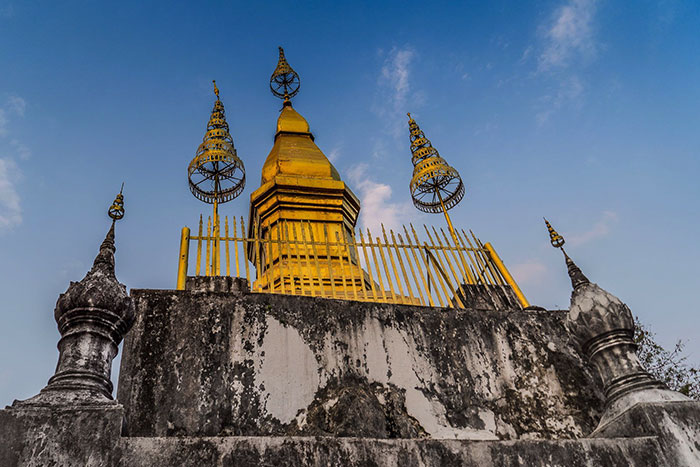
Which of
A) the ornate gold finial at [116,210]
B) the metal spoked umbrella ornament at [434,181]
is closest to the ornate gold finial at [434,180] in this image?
the metal spoked umbrella ornament at [434,181]

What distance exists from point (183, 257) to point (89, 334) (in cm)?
197

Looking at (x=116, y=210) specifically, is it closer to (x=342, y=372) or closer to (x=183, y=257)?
(x=183, y=257)

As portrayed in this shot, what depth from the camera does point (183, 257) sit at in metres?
5.49

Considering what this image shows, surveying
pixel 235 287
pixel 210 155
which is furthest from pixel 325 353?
pixel 210 155

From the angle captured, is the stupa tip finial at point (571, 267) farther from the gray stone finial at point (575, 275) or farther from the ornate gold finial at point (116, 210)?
the ornate gold finial at point (116, 210)

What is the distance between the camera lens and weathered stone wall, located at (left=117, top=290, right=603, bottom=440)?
13.1 feet

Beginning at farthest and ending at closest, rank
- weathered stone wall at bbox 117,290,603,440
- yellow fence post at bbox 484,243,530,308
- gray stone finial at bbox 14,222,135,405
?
yellow fence post at bbox 484,243,530,308, weathered stone wall at bbox 117,290,603,440, gray stone finial at bbox 14,222,135,405

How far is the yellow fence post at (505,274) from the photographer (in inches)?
244

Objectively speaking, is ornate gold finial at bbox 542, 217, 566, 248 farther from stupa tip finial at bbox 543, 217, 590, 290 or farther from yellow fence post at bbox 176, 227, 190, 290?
yellow fence post at bbox 176, 227, 190, 290

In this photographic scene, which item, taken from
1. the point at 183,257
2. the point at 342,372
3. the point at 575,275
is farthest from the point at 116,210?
Result: the point at 575,275

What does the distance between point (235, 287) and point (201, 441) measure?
2141 millimetres

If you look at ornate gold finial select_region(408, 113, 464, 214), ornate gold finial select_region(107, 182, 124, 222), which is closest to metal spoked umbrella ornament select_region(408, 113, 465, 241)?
ornate gold finial select_region(408, 113, 464, 214)

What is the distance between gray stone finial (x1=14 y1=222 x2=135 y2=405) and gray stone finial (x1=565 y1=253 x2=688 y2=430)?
12.1 ft

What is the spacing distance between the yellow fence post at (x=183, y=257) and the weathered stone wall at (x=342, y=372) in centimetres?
68
